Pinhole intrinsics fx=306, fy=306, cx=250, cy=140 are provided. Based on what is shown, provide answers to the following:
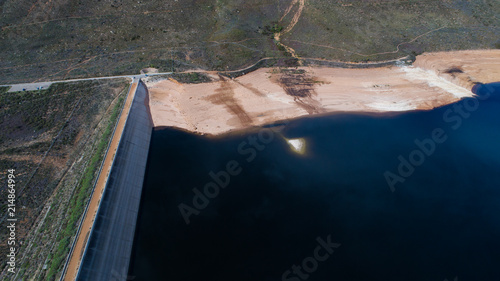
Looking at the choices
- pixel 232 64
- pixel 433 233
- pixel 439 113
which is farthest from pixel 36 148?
pixel 439 113

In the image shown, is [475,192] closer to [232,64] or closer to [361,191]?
[361,191]

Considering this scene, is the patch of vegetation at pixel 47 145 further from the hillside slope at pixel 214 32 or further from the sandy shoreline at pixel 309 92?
the sandy shoreline at pixel 309 92

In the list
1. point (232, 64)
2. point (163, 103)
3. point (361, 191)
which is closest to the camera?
point (361, 191)

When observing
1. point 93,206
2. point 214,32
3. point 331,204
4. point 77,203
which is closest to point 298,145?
point 331,204

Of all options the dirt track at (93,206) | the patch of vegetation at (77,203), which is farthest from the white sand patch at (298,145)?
the patch of vegetation at (77,203)

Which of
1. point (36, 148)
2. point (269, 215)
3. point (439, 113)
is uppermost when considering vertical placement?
point (439, 113)
